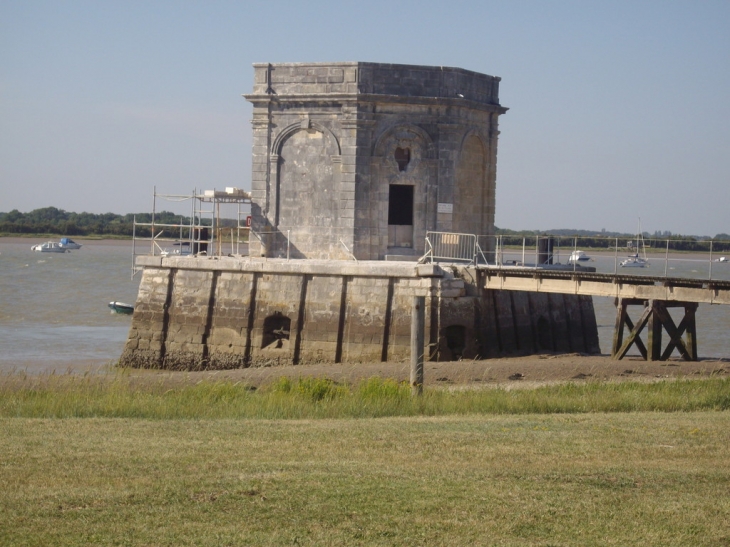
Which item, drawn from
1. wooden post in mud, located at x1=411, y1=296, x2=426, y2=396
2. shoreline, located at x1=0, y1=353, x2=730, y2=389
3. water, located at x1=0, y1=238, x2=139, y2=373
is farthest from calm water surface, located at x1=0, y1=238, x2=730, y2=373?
wooden post in mud, located at x1=411, y1=296, x2=426, y2=396

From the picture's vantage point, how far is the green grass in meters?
8.60

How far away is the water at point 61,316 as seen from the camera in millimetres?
31953

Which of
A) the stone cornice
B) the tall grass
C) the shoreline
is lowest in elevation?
the shoreline

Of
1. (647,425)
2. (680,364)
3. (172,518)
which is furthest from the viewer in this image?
(680,364)

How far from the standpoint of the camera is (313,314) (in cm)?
2658

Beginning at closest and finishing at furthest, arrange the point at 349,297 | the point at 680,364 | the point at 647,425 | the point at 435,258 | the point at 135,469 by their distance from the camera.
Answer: the point at 135,469 < the point at 647,425 < the point at 680,364 < the point at 349,297 < the point at 435,258

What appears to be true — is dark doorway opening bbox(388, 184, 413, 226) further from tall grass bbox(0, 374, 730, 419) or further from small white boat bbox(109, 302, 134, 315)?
small white boat bbox(109, 302, 134, 315)

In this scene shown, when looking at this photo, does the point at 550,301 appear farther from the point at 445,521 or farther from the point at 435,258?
the point at 445,521

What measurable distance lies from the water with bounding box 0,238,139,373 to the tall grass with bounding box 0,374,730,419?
5957mm

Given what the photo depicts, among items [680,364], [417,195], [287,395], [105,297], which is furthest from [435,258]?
[105,297]

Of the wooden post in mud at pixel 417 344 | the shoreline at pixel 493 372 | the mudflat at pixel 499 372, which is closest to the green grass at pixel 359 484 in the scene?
the wooden post in mud at pixel 417 344

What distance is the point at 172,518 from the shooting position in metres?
8.84

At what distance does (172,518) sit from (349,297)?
17.5 m

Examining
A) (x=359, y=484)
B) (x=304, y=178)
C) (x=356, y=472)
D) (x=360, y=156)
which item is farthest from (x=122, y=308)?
(x=359, y=484)
